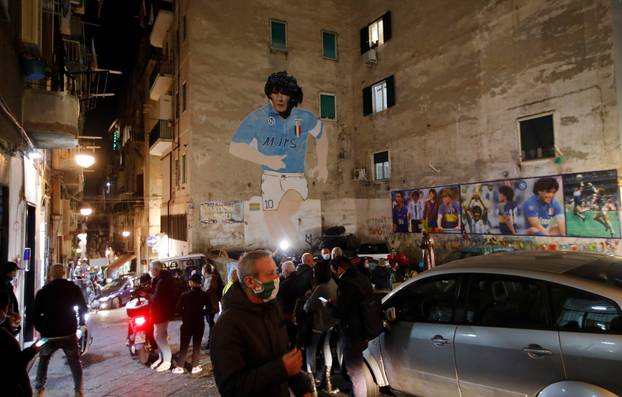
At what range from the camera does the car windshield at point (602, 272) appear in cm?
317

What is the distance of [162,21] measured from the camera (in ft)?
67.9

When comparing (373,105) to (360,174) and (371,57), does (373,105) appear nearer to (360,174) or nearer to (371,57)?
(371,57)

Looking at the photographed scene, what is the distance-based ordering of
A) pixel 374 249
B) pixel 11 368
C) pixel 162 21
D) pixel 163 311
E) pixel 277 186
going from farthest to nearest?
1. pixel 162 21
2. pixel 277 186
3. pixel 374 249
4. pixel 163 311
5. pixel 11 368

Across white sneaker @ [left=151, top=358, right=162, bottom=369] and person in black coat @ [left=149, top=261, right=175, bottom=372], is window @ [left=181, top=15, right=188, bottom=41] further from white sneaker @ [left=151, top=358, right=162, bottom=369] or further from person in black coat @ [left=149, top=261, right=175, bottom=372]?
white sneaker @ [left=151, top=358, right=162, bottom=369]

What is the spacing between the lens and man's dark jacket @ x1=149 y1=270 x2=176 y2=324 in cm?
648

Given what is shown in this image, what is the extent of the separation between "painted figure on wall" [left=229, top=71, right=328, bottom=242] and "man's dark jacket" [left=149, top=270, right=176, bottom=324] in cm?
1212

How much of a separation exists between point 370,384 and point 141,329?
4.64 meters

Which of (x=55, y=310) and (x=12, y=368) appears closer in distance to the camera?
(x=12, y=368)

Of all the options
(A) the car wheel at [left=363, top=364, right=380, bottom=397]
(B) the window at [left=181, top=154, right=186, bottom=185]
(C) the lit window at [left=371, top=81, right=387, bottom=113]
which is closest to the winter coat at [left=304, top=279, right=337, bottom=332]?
(A) the car wheel at [left=363, top=364, right=380, bottom=397]

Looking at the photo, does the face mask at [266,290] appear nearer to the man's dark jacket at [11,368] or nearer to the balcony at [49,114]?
the man's dark jacket at [11,368]

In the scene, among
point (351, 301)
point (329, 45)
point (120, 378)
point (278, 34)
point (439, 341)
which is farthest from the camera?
point (329, 45)

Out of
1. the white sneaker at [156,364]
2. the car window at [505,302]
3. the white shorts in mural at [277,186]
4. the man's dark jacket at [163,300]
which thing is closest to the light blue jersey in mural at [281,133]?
the white shorts in mural at [277,186]

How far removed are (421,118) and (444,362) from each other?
1514cm

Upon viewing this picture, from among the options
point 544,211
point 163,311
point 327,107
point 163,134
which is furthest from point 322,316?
point 163,134
